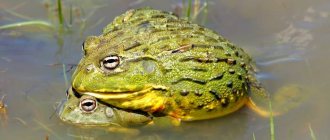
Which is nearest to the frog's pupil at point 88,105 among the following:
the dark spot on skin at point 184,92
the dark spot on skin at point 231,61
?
the dark spot on skin at point 184,92

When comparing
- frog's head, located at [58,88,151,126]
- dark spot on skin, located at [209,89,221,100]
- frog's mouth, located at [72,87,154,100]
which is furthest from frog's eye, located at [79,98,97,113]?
dark spot on skin, located at [209,89,221,100]

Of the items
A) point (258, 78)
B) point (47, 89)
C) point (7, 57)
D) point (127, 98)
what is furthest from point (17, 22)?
point (258, 78)

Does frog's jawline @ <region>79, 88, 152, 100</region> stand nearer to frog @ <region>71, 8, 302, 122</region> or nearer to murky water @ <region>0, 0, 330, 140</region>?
frog @ <region>71, 8, 302, 122</region>

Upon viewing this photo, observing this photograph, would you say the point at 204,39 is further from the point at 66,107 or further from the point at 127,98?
the point at 66,107

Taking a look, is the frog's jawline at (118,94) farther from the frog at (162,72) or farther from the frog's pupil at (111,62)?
the frog's pupil at (111,62)

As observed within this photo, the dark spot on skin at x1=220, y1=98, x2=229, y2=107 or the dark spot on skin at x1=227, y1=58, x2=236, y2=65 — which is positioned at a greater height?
the dark spot on skin at x1=227, y1=58, x2=236, y2=65
